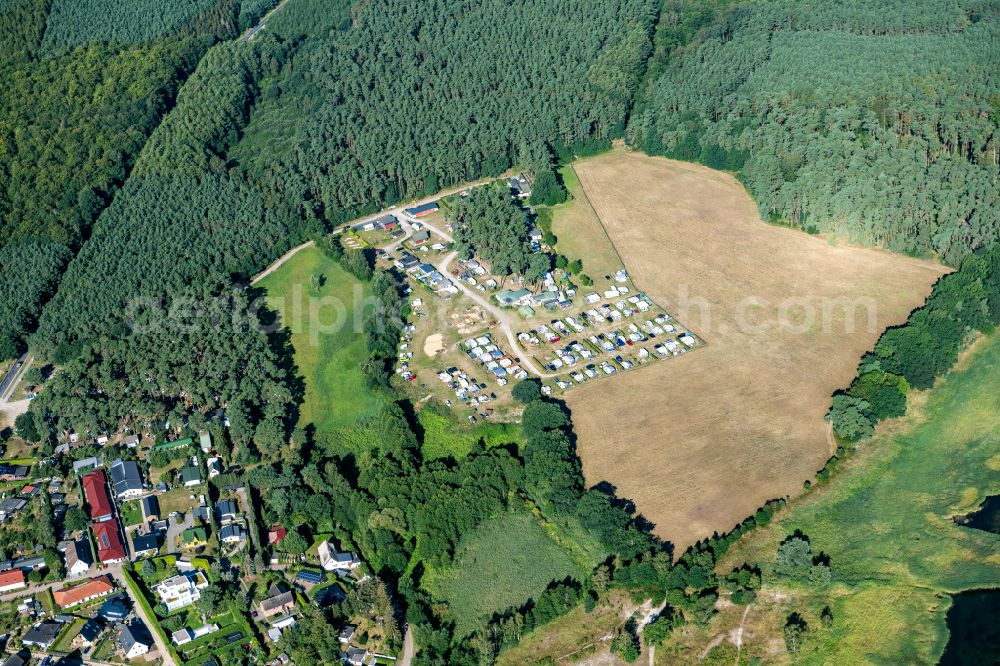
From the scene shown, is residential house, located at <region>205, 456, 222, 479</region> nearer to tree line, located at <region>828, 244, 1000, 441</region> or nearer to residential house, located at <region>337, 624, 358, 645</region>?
residential house, located at <region>337, 624, 358, 645</region>

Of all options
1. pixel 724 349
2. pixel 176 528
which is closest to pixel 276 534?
pixel 176 528

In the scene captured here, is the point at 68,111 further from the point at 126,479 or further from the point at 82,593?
the point at 82,593

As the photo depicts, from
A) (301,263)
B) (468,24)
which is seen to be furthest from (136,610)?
(468,24)

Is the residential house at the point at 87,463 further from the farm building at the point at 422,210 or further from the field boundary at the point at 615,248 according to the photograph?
the field boundary at the point at 615,248

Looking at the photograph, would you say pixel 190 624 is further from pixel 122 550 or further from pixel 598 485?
pixel 598 485

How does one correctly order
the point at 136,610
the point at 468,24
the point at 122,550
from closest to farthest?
the point at 136,610 < the point at 122,550 < the point at 468,24

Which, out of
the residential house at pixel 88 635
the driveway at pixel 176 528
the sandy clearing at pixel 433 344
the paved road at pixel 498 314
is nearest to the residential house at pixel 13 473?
the driveway at pixel 176 528
